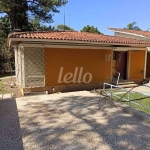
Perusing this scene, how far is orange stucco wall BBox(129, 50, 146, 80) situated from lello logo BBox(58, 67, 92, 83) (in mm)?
4549

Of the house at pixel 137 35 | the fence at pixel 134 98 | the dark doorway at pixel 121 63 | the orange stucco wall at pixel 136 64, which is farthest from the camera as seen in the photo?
the house at pixel 137 35

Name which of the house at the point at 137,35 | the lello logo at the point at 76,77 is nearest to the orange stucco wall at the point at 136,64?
the house at the point at 137,35

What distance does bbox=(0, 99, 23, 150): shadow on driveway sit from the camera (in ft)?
15.9

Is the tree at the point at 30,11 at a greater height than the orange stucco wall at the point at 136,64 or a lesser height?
greater

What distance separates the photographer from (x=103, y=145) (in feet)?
15.9

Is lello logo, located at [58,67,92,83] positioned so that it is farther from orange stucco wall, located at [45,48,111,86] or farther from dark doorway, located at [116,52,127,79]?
dark doorway, located at [116,52,127,79]

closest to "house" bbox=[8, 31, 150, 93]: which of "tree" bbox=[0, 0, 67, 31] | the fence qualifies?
the fence

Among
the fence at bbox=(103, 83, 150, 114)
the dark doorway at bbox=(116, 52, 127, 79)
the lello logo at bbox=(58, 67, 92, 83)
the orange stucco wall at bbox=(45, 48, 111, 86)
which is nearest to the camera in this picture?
the fence at bbox=(103, 83, 150, 114)

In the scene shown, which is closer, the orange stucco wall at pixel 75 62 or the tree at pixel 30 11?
the orange stucco wall at pixel 75 62

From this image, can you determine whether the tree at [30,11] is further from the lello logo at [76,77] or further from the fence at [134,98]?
the fence at [134,98]

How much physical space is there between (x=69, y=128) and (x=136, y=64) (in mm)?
11924

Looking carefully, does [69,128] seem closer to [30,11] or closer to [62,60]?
[62,60]

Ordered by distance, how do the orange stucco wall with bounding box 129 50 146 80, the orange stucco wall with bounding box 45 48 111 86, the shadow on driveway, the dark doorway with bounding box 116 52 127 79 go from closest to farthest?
1. the shadow on driveway
2. the orange stucco wall with bounding box 45 48 111 86
3. the orange stucco wall with bounding box 129 50 146 80
4. the dark doorway with bounding box 116 52 127 79

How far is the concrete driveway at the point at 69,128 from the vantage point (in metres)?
4.88
